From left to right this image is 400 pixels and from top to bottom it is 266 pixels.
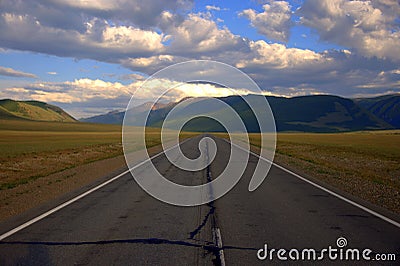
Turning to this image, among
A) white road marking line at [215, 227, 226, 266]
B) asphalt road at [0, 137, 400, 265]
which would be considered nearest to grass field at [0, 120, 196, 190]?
asphalt road at [0, 137, 400, 265]

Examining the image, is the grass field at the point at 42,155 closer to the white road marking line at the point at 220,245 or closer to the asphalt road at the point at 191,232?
the asphalt road at the point at 191,232

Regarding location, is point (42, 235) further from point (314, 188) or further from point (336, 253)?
point (314, 188)

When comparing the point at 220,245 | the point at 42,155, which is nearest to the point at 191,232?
the point at 220,245

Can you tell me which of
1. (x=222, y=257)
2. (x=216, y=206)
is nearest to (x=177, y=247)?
(x=222, y=257)

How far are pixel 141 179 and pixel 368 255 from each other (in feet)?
38.0

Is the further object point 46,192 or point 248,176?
point 248,176

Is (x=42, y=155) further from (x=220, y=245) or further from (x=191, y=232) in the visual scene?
(x=220, y=245)

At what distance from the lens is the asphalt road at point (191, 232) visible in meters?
6.56

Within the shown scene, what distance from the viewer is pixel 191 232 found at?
822 centimetres

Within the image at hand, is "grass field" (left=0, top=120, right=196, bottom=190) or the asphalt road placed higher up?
the asphalt road

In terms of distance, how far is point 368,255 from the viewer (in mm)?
6711

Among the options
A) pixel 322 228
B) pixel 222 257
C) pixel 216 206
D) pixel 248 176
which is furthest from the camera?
pixel 248 176

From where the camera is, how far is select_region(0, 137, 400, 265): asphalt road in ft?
21.5

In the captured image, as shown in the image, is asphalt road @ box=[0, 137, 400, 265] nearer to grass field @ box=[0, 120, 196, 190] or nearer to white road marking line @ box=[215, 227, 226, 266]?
white road marking line @ box=[215, 227, 226, 266]
